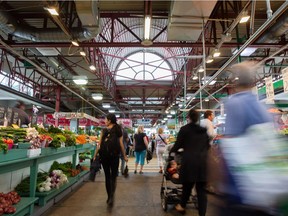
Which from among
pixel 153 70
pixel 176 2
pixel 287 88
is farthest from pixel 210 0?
pixel 153 70

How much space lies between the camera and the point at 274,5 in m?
6.45

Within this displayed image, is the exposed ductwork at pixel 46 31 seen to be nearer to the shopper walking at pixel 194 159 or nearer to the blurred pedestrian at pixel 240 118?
the shopper walking at pixel 194 159

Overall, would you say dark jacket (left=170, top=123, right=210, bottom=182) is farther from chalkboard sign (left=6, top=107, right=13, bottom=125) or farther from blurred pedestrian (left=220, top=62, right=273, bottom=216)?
chalkboard sign (left=6, top=107, right=13, bottom=125)

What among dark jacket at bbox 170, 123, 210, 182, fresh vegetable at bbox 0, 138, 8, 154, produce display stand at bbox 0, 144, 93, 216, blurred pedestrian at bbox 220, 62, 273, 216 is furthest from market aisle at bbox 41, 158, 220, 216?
blurred pedestrian at bbox 220, 62, 273, 216

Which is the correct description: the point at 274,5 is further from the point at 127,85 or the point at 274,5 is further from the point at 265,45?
the point at 127,85

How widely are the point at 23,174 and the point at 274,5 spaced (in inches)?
297

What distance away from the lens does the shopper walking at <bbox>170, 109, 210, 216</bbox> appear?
315cm

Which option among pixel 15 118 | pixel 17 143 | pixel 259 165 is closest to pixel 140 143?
pixel 15 118

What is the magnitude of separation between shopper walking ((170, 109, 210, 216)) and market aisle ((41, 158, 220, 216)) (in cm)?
41

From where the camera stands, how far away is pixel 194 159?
10.4ft

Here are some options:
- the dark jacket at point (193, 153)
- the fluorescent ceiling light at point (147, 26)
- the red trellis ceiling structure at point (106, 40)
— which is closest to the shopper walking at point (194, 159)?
the dark jacket at point (193, 153)

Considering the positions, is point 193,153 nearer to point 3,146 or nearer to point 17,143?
point 3,146

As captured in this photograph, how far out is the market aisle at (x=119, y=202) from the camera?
400 cm

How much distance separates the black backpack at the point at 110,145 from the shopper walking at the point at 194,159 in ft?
3.84
